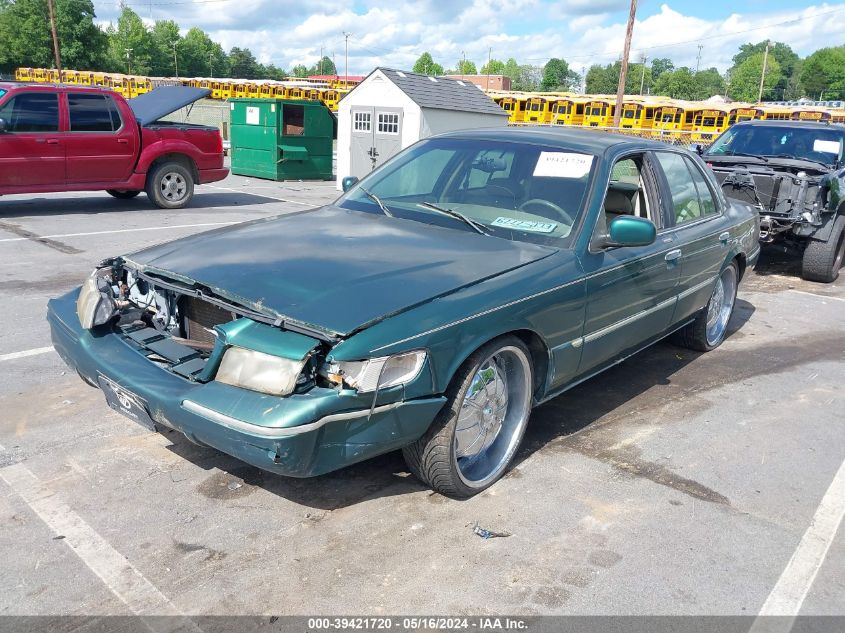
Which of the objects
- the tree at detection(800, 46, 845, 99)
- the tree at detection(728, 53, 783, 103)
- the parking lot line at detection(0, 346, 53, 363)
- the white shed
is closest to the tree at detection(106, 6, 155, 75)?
the white shed

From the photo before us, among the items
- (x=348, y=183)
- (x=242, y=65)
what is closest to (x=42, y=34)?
(x=242, y=65)

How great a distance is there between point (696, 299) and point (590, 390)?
1.07 metres

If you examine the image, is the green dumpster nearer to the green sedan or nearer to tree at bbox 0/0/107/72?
the green sedan

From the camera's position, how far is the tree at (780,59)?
456 feet

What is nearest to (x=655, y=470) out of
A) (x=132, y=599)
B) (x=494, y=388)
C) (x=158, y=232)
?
(x=494, y=388)

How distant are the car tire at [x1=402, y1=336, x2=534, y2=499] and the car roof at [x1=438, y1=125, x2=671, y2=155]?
1461 mm

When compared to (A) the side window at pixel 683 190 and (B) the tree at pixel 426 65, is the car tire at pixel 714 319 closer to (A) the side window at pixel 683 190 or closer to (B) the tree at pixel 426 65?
(A) the side window at pixel 683 190

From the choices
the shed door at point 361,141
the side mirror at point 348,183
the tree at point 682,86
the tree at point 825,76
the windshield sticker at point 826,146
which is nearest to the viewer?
the side mirror at point 348,183

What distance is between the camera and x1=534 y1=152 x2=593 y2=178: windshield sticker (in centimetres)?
405

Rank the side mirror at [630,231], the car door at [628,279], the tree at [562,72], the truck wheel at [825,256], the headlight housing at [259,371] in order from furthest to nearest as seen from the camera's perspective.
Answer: the tree at [562,72] < the truck wheel at [825,256] < the car door at [628,279] < the side mirror at [630,231] < the headlight housing at [259,371]

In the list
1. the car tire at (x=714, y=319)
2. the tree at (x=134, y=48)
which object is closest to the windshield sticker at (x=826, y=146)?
the car tire at (x=714, y=319)

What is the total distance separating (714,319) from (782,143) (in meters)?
5.10

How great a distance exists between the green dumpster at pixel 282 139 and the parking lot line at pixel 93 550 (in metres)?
15.1

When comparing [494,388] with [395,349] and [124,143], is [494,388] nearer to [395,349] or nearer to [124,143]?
[395,349]
